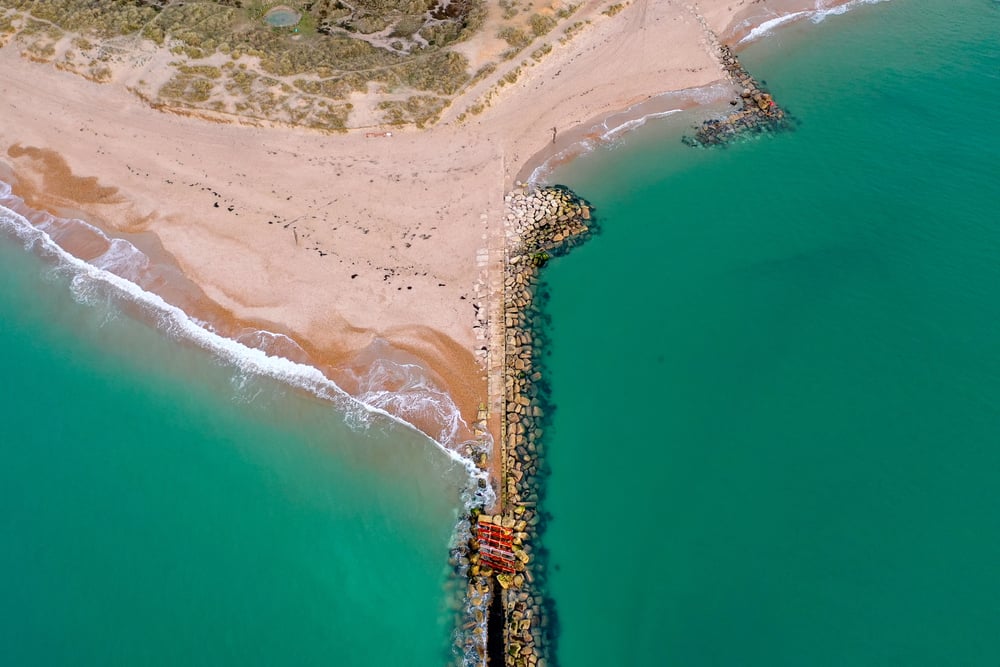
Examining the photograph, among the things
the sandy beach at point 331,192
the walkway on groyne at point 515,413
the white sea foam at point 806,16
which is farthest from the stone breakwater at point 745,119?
the white sea foam at point 806,16

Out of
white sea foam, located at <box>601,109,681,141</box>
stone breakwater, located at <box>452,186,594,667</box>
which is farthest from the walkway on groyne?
white sea foam, located at <box>601,109,681,141</box>

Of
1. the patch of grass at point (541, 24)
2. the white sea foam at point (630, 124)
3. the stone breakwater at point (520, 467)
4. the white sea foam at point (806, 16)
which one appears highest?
the white sea foam at point (806, 16)

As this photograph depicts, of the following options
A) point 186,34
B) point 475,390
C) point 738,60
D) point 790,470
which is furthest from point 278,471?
point 738,60

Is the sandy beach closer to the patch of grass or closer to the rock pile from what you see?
the rock pile

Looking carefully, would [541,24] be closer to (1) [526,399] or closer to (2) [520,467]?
(1) [526,399]

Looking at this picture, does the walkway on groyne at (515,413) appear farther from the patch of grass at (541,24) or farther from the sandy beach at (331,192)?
the patch of grass at (541,24)

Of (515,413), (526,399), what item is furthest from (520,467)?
(526,399)

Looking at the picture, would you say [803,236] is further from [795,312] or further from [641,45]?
[641,45]
